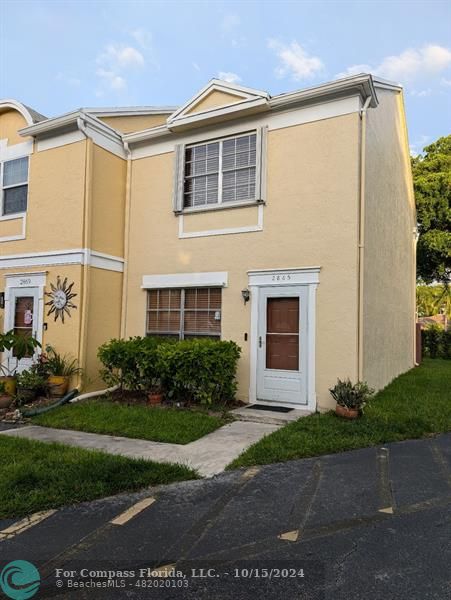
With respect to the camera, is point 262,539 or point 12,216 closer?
point 262,539

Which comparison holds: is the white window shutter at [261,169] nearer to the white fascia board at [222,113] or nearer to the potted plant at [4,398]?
the white fascia board at [222,113]

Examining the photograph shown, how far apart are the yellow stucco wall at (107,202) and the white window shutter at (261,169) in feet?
11.2

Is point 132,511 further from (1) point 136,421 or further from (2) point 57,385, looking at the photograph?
(2) point 57,385

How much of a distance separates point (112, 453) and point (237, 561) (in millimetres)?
2813

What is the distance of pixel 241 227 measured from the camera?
347 inches

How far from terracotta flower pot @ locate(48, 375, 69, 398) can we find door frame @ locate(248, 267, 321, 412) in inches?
144

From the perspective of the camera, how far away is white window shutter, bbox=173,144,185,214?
9.52 m

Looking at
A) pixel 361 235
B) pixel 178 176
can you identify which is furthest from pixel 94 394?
pixel 361 235

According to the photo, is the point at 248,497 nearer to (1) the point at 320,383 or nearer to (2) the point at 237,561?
(2) the point at 237,561

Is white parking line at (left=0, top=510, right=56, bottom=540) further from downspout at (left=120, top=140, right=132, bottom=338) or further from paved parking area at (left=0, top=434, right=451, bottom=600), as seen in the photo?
downspout at (left=120, top=140, right=132, bottom=338)

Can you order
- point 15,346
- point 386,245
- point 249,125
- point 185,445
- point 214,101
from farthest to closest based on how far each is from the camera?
1. point 386,245
2. point 214,101
3. point 249,125
4. point 15,346
5. point 185,445

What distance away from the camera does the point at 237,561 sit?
120 inches

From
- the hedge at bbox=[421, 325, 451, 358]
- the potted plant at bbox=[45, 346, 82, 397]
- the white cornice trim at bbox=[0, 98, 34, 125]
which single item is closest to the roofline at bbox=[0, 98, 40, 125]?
the white cornice trim at bbox=[0, 98, 34, 125]

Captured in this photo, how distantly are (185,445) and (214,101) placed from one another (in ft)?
22.9
